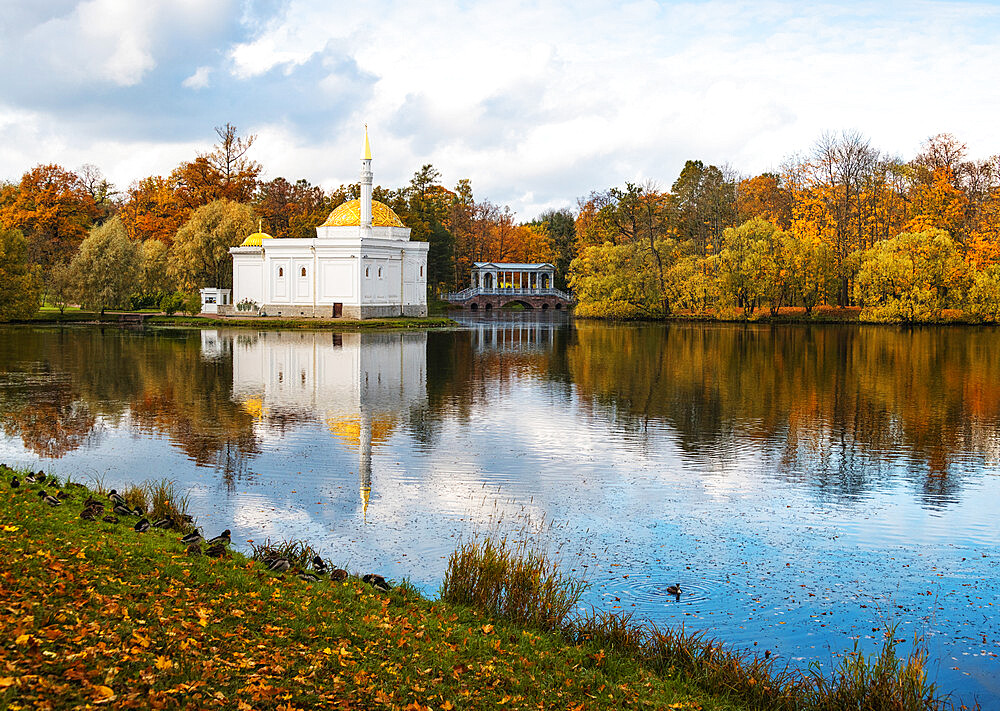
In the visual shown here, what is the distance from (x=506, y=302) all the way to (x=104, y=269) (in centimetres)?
4372

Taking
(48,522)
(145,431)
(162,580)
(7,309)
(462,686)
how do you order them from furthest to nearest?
1. (7,309)
2. (145,431)
3. (48,522)
4. (162,580)
5. (462,686)

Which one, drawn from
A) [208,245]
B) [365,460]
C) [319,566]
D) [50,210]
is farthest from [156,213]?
[319,566]

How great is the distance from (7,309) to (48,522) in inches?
2208

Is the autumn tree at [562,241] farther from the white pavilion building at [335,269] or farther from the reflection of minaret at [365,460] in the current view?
the reflection of minaret at [365,460]

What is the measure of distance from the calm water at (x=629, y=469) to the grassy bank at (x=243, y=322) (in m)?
24.4

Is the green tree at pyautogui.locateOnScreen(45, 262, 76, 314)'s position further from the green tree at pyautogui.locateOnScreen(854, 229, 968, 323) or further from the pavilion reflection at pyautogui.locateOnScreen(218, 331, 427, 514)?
the green tree at pyautogui.locateOnScreen(854, 229, 968, 323)

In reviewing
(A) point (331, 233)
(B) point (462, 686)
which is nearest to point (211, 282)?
(A) point (331, 233)

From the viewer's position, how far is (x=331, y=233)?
67.6 m

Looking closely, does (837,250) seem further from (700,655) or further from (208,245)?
(700,655)

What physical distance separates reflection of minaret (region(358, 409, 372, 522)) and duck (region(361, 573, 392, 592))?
10.2ft

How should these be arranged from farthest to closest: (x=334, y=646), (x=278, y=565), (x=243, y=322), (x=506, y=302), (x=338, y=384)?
(x=506, y=302) < (x=243, y=322) < (x=338, y=384) < (x=278, y=565) < (x=334, y=646)

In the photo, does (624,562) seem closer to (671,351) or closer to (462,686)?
(462,686)

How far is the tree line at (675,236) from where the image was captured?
62969 millimetres

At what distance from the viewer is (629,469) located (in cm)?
1611
